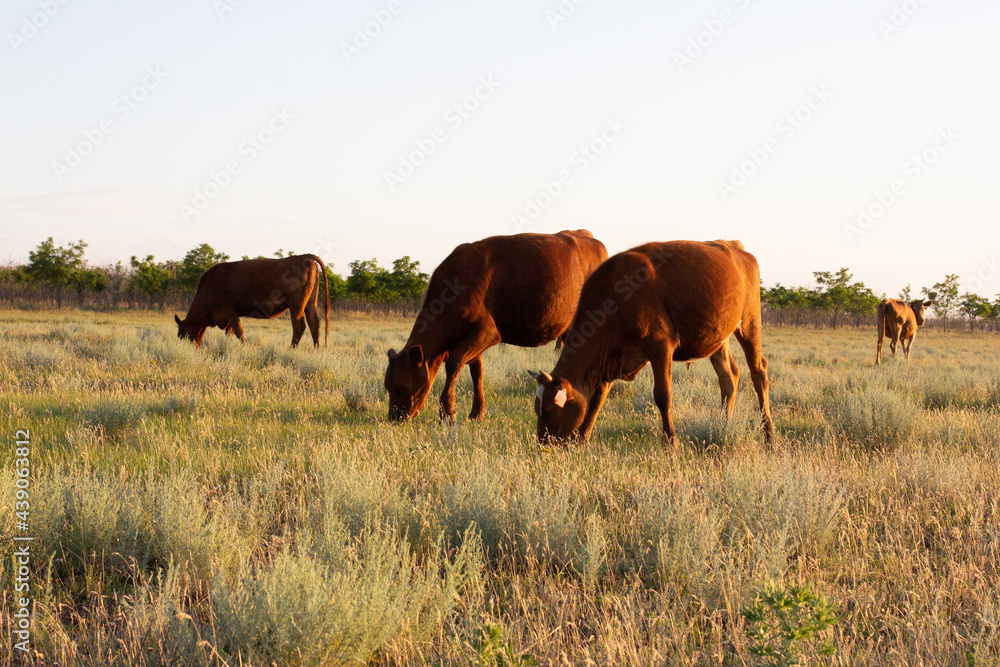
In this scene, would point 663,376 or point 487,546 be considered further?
point 663,376

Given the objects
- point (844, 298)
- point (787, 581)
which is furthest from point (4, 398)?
point (844, 298)

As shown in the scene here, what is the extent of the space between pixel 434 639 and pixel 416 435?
4038 mm

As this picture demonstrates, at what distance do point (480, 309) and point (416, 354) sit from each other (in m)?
1.05

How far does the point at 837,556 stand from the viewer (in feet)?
11.7

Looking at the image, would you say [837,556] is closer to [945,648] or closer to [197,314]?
[945,648]

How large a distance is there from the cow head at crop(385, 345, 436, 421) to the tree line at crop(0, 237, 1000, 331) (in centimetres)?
4952

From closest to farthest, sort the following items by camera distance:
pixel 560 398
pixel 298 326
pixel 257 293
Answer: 1. pixel 560 398
2. pixel 257 293
3. pixel 298 326

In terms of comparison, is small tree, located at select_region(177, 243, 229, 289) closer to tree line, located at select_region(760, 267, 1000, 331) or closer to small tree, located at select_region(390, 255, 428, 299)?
small tree, located at select_region(390, 255, 428, 299)

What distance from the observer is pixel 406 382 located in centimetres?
744

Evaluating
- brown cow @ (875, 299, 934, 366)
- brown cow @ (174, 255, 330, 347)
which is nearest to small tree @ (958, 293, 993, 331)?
brown cow @ (875, 299, 934, 366)

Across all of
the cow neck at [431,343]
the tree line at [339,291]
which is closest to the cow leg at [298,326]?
the cow neck at [431,343]

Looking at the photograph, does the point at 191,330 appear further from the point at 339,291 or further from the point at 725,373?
the point at 339,291

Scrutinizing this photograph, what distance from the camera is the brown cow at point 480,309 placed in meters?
7.53
